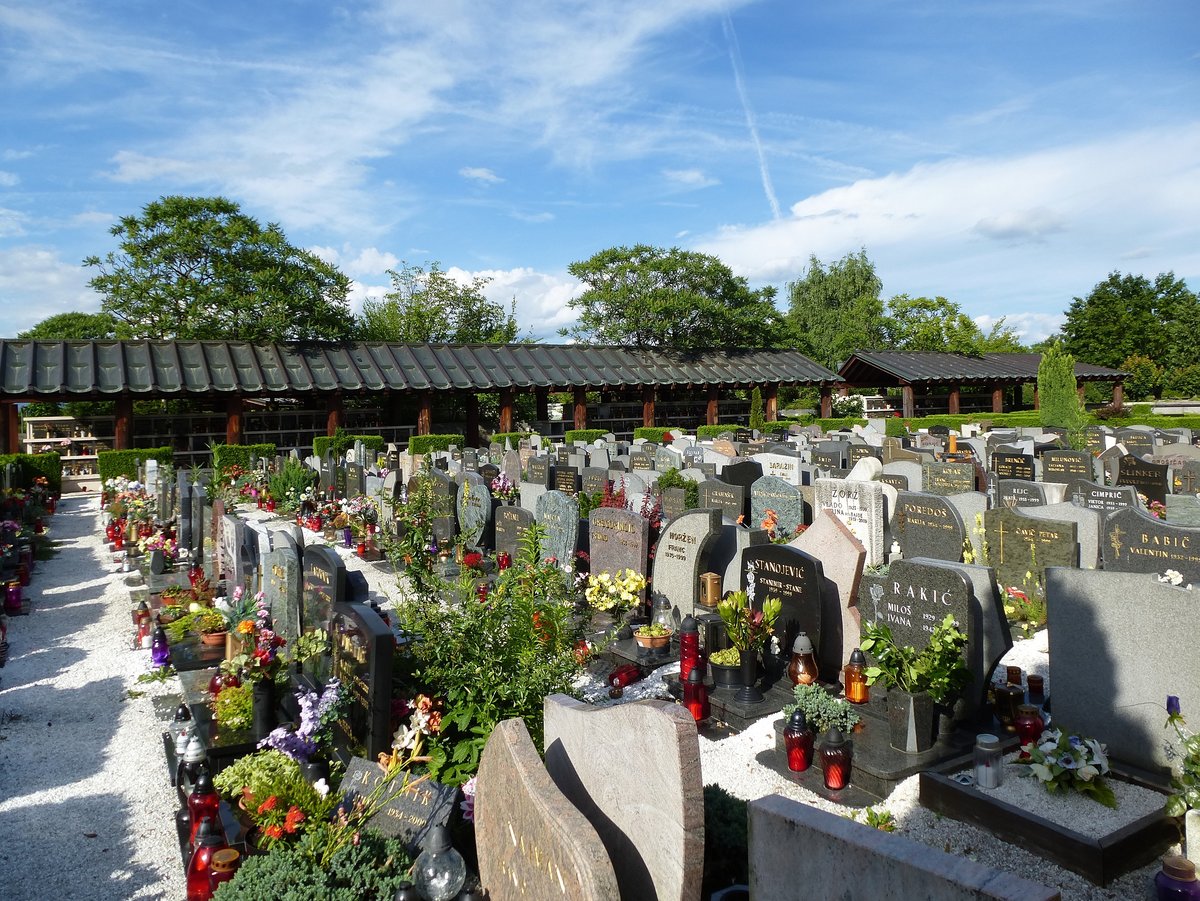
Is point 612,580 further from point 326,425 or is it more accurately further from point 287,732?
point 326,425

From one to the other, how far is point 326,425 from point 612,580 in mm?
24016

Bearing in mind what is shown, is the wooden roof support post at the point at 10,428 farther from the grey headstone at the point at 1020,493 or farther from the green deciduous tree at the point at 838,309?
the green deciduous tree at the point at 838,309

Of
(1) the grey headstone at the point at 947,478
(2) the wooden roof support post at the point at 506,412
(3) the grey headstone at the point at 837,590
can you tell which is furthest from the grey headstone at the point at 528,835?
(2) the wooden roof support post at the point at 506,412

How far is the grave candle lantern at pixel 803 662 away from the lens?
21.3ft

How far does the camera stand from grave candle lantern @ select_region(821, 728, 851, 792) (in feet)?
17.1

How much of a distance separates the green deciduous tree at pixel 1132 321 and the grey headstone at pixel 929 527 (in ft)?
214

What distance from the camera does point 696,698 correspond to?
6.42 meters

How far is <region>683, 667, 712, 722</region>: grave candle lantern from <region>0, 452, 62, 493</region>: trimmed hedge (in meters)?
19.5

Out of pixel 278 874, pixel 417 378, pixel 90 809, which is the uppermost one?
pixel 417 378

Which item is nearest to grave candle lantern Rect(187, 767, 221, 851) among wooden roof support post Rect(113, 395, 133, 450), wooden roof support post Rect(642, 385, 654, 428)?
wooden roof support post Rect(113, 395, 133, 450)

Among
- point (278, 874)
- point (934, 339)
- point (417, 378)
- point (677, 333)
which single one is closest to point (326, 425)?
point (417, 378)

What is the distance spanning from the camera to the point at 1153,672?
5082 mm

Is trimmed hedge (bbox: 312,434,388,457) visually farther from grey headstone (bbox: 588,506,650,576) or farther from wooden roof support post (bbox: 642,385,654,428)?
grey headstone (bbox: 588,506,650,576)

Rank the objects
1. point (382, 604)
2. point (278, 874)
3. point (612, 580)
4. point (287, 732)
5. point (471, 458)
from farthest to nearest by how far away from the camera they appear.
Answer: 1. point (471, 458)
2. point (382, 604)
3. point (612, 580)
4. point (287, 732)
5. point (278, 874)
